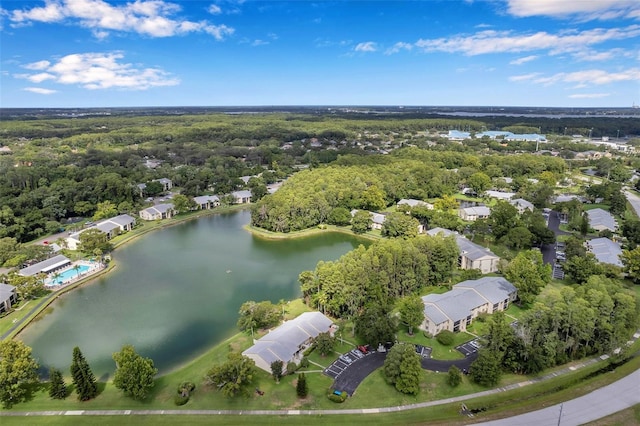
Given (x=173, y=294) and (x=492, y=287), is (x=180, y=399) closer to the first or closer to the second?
(x=173, y=294)

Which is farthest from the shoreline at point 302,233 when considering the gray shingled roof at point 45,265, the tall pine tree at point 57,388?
the tall pine tree at point 57,388

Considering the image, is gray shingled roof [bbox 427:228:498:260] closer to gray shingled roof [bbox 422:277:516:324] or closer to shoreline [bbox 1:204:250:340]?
gray shingled roof [bbox 422:277:516:324]

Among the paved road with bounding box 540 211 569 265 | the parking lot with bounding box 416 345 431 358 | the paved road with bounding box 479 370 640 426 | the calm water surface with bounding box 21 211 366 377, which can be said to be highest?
the paved road with bounding box 540 211 569 265

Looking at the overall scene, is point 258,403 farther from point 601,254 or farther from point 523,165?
point 523,165

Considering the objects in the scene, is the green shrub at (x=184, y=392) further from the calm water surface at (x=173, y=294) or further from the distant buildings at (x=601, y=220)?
the distant buildings at (x=601, y=220)

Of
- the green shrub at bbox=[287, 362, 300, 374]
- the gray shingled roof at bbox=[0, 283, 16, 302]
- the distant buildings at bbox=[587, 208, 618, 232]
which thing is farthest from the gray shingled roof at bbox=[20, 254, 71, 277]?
the distant buildings at bbox=[587, 208, 618, 232]

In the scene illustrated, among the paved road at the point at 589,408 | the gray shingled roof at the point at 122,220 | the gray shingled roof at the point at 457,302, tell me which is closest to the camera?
the paved road at the point at 589,408

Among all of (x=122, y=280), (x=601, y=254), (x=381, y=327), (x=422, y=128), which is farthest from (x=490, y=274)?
(x=422, y=128)
